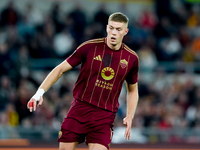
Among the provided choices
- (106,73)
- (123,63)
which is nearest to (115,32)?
(123,63)

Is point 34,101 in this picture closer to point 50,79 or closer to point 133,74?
point 50,79

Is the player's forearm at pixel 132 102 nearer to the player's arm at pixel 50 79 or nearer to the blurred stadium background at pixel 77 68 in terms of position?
the player's arm at pixel 50 79

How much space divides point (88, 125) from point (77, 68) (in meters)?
6.48

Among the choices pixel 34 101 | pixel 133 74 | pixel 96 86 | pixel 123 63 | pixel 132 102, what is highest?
pixel 123 63

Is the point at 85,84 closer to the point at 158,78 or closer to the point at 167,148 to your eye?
the point at 167,148

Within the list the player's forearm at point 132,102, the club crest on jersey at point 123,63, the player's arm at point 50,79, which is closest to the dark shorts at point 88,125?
the player's forearm at point 132,102

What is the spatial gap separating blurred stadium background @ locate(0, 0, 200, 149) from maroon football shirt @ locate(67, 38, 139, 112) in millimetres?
3648

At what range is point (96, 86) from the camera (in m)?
5.86

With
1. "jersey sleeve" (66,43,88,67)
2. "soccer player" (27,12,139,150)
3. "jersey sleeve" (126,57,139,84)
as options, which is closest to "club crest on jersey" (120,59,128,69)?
"soccer player" (27,12,139,150)

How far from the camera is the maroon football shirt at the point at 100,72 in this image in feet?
19.2

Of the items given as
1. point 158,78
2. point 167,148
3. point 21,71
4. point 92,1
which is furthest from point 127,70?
point 92,1

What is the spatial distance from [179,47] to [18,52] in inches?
197

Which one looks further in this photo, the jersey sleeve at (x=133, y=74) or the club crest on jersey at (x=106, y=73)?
the jersey sleeve at (x=133, y=74)

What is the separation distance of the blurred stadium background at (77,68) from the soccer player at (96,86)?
3.51 metres
